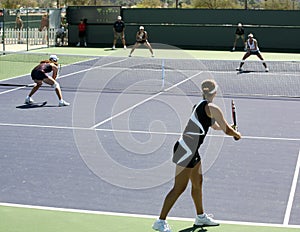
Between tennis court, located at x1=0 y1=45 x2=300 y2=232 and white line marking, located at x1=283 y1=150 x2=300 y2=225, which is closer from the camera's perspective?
white line marking, located at x1=283 y1=150 x2=300 y2=225

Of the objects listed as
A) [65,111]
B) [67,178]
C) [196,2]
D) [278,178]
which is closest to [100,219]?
[67,178]

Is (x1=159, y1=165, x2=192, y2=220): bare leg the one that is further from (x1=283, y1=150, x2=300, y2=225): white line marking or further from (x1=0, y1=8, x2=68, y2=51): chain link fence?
(x1=0, y1=8, x2=68, y2=51): chain link fence

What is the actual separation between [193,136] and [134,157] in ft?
15.7

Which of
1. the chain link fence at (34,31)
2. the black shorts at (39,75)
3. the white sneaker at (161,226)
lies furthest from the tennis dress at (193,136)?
the chain link fence at (34,31)

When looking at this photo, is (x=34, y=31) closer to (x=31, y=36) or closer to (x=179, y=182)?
(x=31, y=36)

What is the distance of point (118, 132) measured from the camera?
15.0 m

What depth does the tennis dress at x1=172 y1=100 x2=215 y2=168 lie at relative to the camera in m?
7.88

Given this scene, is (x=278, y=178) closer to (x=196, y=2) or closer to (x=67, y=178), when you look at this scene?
(x=67, y=178)

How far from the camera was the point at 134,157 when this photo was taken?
12609 mm

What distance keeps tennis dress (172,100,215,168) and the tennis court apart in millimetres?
1068

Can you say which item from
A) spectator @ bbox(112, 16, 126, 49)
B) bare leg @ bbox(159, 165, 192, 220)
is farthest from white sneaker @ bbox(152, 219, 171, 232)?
spectator @ bbox(112, 16, 126, 49)

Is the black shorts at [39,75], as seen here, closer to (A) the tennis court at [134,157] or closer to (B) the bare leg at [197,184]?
(A) the tennis court at [134,157]

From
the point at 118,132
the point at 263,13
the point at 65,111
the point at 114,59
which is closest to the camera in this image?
the point at 118,132

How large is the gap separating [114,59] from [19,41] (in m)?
8.11
